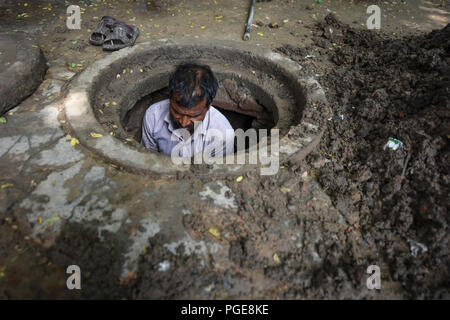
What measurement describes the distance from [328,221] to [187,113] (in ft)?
4.67

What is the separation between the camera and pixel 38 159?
2486 mm

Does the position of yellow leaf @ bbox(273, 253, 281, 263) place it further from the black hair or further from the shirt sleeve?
the shirt sleeve

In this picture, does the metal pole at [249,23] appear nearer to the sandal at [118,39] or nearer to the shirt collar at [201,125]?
the sandal at [118,39]

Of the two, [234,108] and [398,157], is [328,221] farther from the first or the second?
[234,108]

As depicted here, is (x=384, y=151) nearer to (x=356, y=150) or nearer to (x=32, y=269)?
(x=356, y=150)

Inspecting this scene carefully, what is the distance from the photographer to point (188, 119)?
2.79 meters

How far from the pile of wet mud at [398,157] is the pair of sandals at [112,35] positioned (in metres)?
2.36

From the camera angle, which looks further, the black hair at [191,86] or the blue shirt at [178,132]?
the blue shirt at [178,132]

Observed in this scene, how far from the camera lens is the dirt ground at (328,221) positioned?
6.27 ft

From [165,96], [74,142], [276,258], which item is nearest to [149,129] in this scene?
[74,142]

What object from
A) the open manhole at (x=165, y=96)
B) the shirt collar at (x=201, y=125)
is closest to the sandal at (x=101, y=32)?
the open manhole at (x=165, y=96)

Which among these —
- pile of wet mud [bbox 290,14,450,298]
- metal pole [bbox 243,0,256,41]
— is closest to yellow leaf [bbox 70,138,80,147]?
pile of wet mud [bbox 290,14,450,298]
